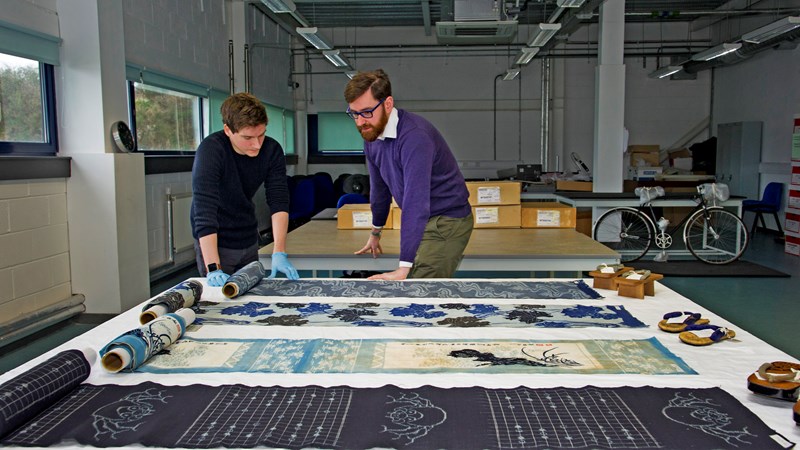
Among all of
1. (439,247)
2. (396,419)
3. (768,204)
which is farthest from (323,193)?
(396,419)

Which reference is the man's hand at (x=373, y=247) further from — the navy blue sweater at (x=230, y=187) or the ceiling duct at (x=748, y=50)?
the ceiling duct at (x=748, y=50)

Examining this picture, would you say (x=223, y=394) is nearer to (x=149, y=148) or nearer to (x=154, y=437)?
(x=154, y=437)

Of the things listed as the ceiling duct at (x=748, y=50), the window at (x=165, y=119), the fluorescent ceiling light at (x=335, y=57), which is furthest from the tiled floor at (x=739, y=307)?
the fluorescent ceiling light at (x=335, y=57)

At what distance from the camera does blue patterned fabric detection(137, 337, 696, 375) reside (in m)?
1.49

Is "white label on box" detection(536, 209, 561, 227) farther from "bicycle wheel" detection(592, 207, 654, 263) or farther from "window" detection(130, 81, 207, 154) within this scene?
"window" detection(130, 81, 207, 154)

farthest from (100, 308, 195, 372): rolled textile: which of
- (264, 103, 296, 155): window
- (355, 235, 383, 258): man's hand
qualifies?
(264, 103, 296, 155): window

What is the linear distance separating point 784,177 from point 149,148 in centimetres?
871

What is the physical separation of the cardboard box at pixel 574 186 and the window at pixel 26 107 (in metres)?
5.80

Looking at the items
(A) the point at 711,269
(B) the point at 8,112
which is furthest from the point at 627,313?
(A) the point at 711,269

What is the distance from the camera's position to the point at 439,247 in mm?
2803

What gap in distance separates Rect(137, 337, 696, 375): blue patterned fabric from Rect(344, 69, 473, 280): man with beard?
0.78 meters

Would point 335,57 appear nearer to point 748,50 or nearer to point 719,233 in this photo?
point 719,233

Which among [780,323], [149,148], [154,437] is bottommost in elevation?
[780,323]

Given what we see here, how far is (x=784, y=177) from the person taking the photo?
9.39 meters
